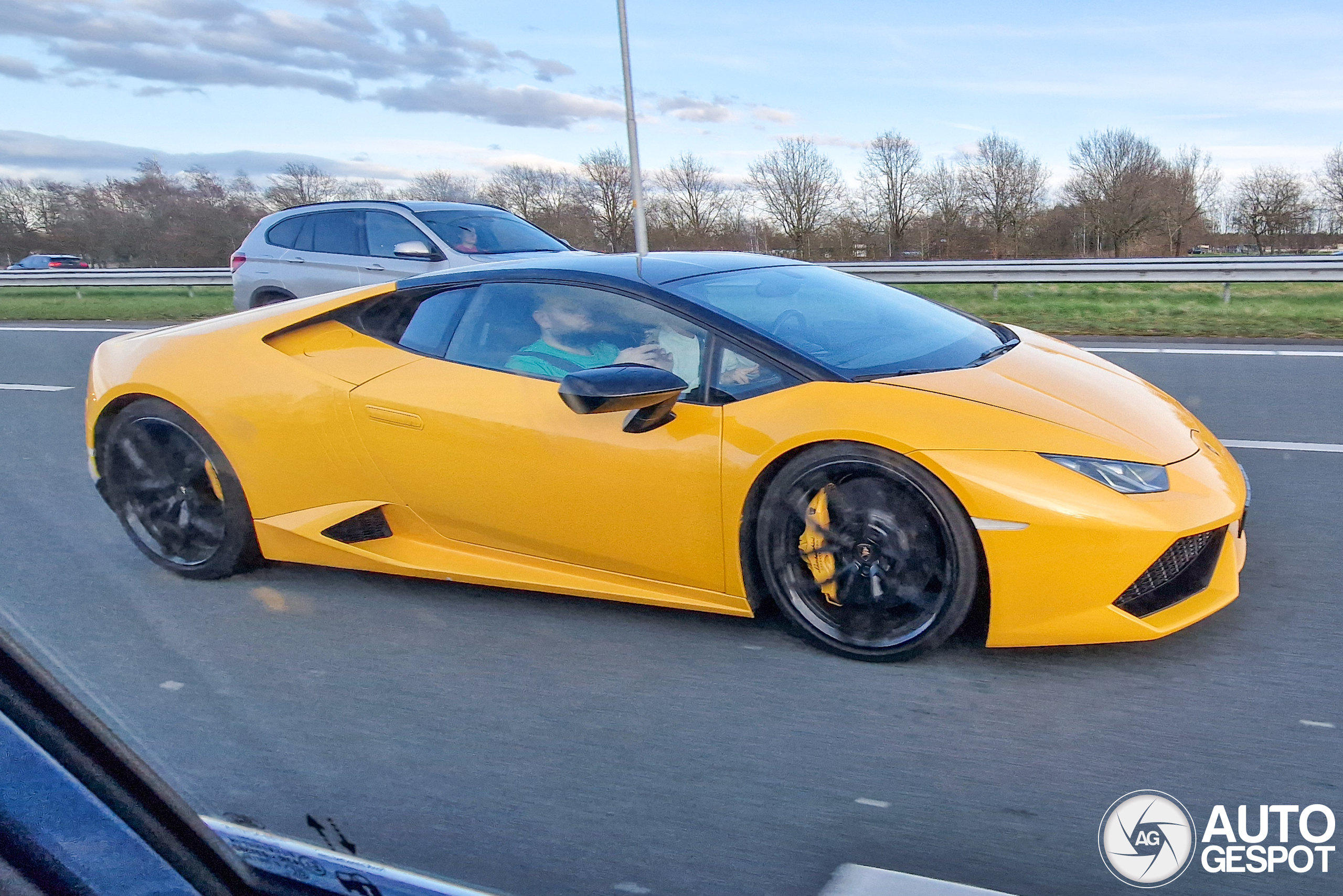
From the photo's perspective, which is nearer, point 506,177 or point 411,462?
point 411,462

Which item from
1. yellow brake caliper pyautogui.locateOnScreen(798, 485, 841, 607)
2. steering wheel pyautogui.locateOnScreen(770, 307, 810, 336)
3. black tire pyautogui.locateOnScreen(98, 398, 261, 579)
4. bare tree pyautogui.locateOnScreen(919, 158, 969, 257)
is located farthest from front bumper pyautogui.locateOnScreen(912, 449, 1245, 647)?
bare tree pyautogui.locateOnScreen(919, 158, 969, 257)

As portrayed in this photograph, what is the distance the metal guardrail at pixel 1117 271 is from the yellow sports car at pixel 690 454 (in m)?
8.00

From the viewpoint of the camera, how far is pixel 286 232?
375 inches

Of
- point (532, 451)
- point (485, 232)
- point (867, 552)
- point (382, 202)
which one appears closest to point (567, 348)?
point (532, 451)

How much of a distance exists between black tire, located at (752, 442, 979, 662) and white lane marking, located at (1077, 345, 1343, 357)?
19.6ft

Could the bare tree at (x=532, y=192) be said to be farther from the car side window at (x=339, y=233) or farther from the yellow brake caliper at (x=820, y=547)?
the yellow brake caliper at (x=820, y=547)

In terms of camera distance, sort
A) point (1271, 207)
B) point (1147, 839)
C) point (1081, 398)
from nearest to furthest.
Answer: point (1147, 839), point (1081, 398), point (1271, 207)

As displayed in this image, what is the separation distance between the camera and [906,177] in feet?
129

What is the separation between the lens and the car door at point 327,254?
9.05m

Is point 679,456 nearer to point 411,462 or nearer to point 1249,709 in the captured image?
point 411,462

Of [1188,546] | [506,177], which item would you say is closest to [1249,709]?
[1188,546]

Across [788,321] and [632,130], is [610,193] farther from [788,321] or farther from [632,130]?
[788,321]

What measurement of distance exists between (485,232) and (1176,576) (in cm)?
721

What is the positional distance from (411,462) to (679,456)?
3.23ft
